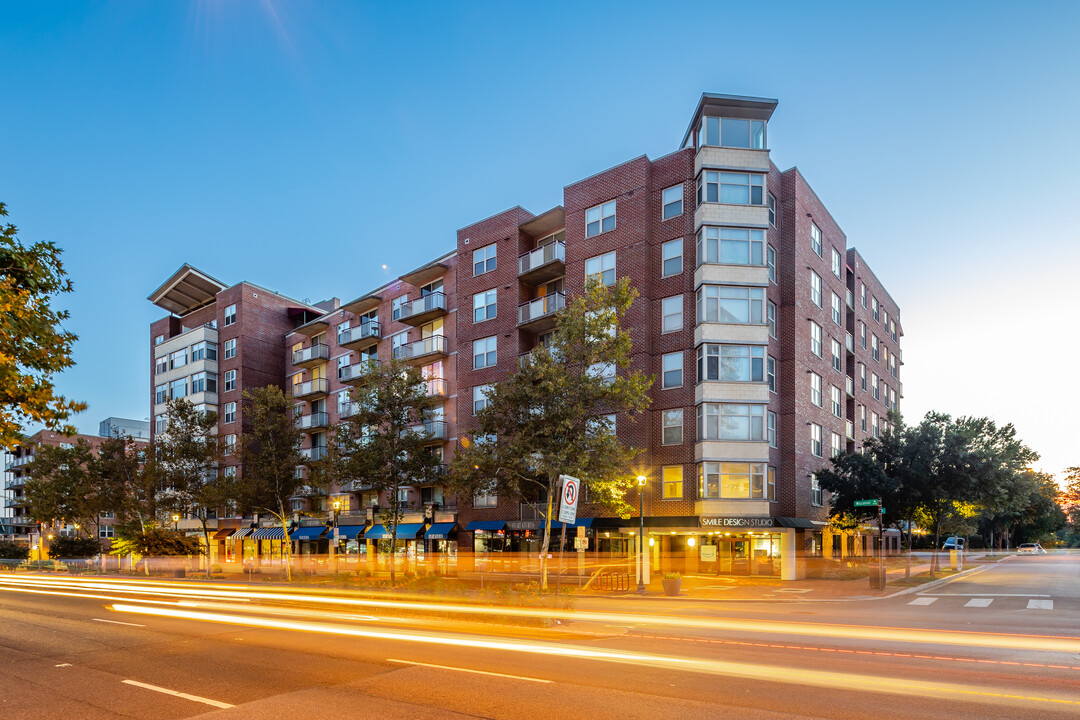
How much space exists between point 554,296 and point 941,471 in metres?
23.2

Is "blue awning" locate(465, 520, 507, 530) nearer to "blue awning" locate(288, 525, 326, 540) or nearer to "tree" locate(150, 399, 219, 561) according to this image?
"blue awning" locate(288, 525, 326, 540)

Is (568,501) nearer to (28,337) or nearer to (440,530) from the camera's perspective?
(28,337)

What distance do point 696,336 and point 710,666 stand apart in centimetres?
2736

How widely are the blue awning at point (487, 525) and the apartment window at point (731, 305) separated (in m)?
17.0

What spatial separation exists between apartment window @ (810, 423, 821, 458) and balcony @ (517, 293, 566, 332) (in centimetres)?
1622

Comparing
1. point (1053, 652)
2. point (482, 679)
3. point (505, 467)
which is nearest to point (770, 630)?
point (1053, 652)

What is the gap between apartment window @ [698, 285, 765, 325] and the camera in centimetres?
3806

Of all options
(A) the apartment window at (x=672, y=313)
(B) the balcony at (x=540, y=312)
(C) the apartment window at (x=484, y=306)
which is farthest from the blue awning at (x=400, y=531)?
(A) the apartment window at (x=672, y=313)

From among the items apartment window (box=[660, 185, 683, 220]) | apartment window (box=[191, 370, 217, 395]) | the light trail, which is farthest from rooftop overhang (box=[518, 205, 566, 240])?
apartment window (box=[191, 370, 217, 395])

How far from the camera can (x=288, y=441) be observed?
44.8 m

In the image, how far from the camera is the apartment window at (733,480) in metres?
37.0

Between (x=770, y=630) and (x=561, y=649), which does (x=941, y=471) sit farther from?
(x=561, y=649)

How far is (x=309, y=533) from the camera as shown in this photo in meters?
57.1

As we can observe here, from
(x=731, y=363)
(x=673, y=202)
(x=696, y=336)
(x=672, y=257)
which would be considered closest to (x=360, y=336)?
(x=672, y=257)
